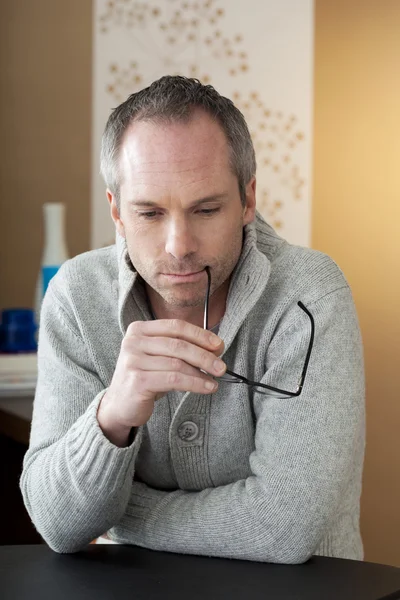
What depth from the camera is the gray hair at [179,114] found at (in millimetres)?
1299

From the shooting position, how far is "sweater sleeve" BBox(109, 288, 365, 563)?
116cm

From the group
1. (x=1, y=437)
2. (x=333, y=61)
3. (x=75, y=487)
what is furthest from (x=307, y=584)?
(x=333, y=61)

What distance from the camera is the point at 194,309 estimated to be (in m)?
1.40

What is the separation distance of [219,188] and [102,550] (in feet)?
1.80

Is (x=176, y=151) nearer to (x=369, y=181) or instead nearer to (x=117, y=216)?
(x=117, y=216)

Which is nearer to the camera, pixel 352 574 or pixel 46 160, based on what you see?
pixel 352 574

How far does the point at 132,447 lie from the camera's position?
1203 millimetres

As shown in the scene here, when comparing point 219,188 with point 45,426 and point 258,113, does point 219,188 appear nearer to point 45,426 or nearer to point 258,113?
point 45,426

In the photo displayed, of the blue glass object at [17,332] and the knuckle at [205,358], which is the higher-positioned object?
the knuckle at [205,358]

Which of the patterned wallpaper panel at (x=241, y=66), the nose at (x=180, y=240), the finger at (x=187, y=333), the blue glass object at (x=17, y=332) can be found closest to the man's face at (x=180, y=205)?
the nose at (x=180, y=240)

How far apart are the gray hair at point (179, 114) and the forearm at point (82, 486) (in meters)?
0.41

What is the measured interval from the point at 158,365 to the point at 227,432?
0.30m

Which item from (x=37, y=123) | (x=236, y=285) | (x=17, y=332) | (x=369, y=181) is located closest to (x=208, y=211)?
(x=236, y=285)

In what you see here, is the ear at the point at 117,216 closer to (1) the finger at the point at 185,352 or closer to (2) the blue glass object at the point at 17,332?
(1) the finger at the point at 185,352
